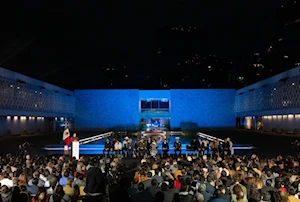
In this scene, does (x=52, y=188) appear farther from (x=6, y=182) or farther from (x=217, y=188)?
(x=217, y=188)

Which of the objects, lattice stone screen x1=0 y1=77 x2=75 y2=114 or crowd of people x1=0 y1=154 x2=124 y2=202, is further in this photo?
lattice stone screen x1=0 y1=77 x2=75 y2=114

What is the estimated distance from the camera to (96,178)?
6.75 meters

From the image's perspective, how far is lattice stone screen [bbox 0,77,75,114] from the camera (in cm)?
3484

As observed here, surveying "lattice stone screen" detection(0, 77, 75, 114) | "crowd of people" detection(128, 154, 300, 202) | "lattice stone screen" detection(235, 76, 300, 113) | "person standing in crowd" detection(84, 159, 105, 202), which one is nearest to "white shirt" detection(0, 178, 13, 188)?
"person standing in crowd" detection(84, 159, 105, 202)

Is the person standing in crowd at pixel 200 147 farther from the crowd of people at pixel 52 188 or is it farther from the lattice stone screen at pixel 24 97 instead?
the lattice stone screen at pixel 24 97

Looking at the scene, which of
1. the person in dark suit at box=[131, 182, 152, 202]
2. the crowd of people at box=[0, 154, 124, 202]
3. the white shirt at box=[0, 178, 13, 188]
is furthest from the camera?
the white shirt at box=[0, 178, 13, 188]

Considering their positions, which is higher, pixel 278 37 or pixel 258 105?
pixel 278 37

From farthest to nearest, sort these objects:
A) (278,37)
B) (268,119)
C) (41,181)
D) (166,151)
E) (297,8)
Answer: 1. (268,119)
2. (278,37)
3. (166,151)
4. (297,8)
5. (41,181)

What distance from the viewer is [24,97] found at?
4006 centimetres

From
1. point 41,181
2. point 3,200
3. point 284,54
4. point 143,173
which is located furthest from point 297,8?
point 284,54

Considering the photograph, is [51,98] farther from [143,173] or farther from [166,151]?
[143,173]

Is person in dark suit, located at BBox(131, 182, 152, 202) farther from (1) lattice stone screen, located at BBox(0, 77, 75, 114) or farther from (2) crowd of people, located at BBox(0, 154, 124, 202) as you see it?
(1) lattice stone screen, located at BBox(0, 77, 75, 114)

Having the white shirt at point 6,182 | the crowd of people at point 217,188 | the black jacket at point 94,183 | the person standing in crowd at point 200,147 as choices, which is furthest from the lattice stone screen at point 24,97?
the black jacket at point 94,183

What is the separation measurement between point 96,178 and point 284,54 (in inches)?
1585
